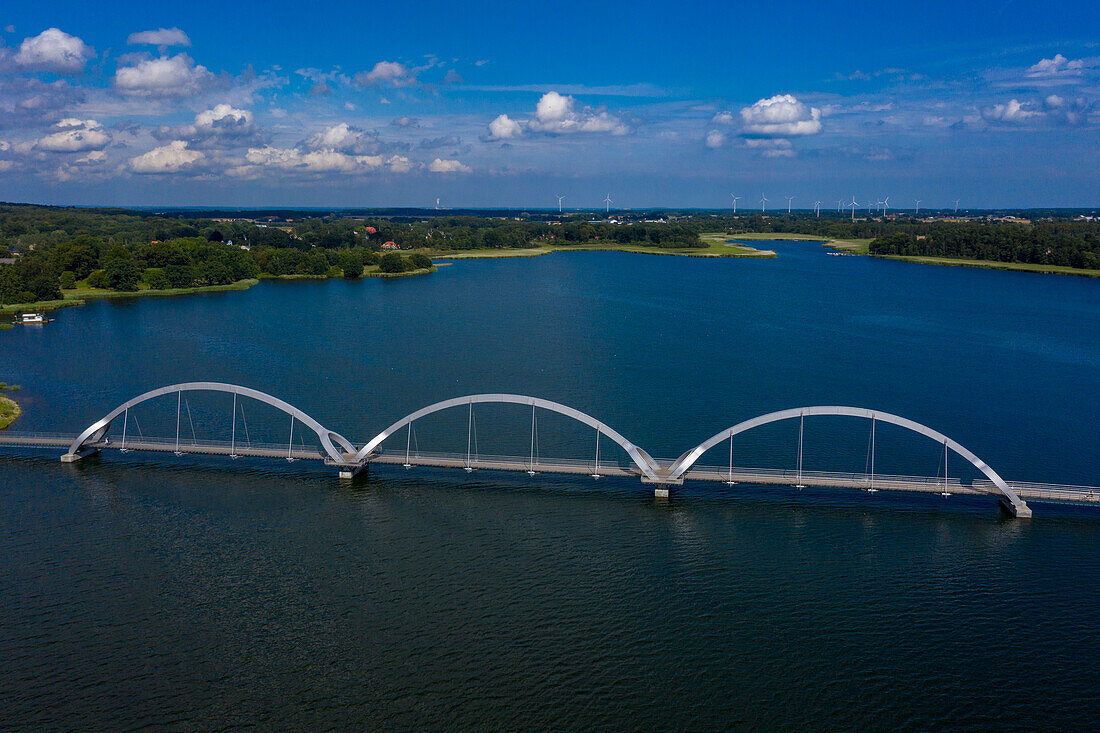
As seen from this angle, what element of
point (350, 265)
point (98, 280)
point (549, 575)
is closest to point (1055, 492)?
point (549, 575)

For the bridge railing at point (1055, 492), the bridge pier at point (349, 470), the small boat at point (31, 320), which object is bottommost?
the bridge pier at point (349, 470)

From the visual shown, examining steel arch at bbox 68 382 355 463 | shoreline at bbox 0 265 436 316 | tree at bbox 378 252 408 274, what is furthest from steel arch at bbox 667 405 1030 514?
tree at bbox 378 252 408 274

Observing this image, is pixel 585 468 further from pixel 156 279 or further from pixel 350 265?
pixel 350 265

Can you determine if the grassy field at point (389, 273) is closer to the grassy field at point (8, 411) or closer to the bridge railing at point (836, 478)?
the grassy field at point (8, 411)

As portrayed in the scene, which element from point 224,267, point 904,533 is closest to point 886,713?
point 904,533

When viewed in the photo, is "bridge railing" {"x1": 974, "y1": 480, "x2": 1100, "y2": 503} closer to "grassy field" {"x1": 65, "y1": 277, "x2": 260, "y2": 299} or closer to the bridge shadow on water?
the bridge shadow on water

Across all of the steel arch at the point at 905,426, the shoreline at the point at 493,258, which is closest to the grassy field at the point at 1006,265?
the shoreline at the point at 493,258

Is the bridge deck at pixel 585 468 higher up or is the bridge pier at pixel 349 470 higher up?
the bridge deck at pixel 585 468

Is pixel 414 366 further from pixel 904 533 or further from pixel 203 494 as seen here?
pixel 904 533
